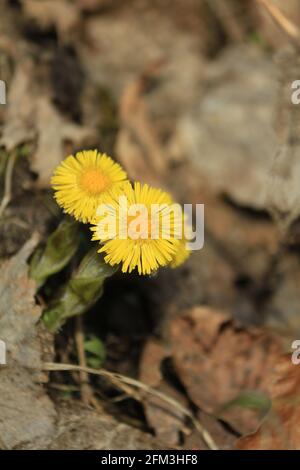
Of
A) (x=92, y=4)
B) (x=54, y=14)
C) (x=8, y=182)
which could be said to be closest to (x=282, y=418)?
(x=8, y=182)

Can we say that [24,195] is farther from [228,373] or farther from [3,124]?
[228,373]

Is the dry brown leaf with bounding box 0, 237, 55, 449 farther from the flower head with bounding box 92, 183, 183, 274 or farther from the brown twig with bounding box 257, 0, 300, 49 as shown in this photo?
the brown twig with bounding box 257, 0, 300, 49

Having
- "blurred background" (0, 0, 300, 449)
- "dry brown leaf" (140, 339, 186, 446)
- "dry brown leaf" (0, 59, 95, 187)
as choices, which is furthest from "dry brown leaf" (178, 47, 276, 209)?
"dry brown leaf" (140, 339, 186, 446)

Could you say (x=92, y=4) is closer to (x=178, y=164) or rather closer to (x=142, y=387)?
(x=178, y=164)

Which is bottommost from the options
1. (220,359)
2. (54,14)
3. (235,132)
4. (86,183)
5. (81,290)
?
(220,359)
